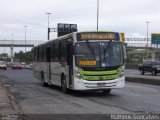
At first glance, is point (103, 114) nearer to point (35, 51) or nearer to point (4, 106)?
point (4, 106)

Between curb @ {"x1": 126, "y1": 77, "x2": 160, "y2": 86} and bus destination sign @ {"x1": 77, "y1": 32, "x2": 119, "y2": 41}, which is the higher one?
bus destination sign @ {"x1": 77, "y1": 32, "x2": 119, "y2": 41}

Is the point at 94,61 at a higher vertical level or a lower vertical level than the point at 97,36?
lower

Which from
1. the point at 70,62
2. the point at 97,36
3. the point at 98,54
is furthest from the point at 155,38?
the point at 98,54

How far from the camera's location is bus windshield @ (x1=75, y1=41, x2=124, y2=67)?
68.9 ft

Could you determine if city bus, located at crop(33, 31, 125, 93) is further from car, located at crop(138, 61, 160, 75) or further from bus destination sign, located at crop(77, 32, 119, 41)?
car, located at crop(138, 61, 160, 75)

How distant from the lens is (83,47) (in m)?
21.2

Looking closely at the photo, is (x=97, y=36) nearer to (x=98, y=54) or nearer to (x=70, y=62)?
(x=98, y=54)

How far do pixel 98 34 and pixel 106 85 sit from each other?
8.08 feet

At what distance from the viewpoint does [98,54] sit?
21.1 m

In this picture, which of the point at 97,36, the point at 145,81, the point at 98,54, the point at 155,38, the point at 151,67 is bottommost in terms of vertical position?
the point at 145,81

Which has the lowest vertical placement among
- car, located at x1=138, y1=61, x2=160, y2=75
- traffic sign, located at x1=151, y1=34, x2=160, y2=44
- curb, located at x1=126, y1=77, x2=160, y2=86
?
curb, located at x1=126, y1=77, x2=160, y2=86

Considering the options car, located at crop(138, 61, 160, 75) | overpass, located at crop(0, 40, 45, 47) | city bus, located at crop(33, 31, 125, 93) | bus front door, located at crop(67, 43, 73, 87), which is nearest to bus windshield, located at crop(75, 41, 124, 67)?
city bus, located at crop(33, 31, 125, 93)

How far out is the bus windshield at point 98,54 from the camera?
21000mm

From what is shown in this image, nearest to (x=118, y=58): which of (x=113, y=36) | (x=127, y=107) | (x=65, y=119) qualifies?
(x=113, y=36)
